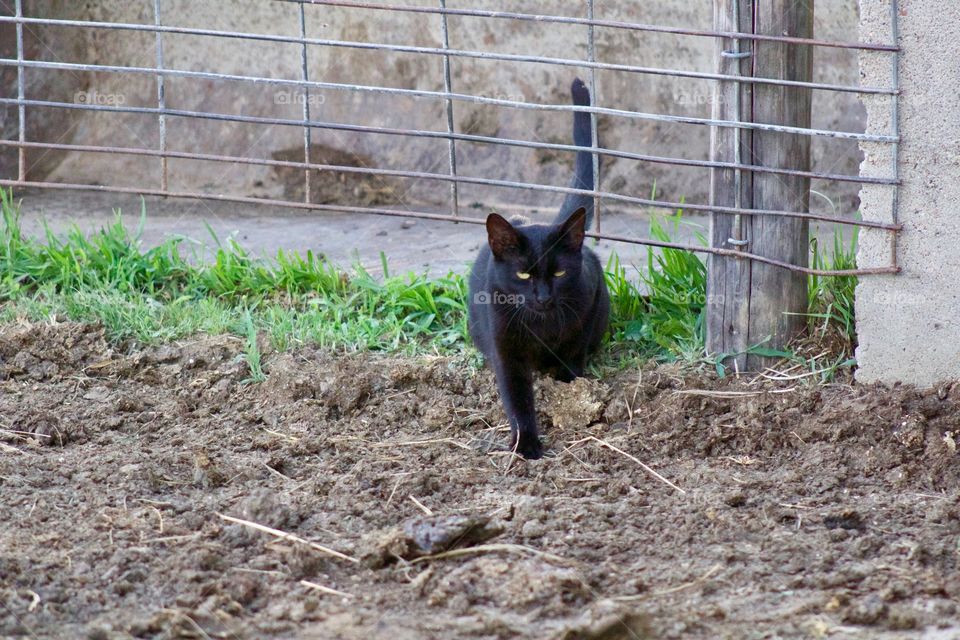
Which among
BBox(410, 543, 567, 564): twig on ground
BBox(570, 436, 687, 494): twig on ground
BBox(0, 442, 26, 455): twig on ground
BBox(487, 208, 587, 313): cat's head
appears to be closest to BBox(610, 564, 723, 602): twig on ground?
BBox(410, 543, 567, 564): twig on ground

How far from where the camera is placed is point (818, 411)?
12.3 feet

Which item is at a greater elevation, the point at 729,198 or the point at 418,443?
the point at 729,198

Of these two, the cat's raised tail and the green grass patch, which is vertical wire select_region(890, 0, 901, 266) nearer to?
the green grass patch

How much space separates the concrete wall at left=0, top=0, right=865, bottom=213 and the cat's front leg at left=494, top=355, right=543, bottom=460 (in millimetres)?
2879

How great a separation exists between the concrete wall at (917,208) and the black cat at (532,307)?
100 cm

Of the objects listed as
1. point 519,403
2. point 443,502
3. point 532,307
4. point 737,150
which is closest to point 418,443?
point 519,403

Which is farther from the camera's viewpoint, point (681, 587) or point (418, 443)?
→ point (418, 443)

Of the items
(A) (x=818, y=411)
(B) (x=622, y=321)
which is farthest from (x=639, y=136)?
(A) (x=818, y=411)

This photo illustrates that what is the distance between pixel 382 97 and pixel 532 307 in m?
3.13

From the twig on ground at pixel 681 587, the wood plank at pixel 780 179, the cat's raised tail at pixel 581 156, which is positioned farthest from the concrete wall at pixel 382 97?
the twig on ground at pixel 681 587

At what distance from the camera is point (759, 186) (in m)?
3.93

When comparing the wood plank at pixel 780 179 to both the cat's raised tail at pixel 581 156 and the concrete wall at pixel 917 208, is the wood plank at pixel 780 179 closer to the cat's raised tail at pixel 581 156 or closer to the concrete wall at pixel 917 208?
the concrete wall at pixel 917 208

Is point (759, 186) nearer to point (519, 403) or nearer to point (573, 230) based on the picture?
point (573, 230)

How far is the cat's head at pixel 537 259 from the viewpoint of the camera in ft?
12.6
